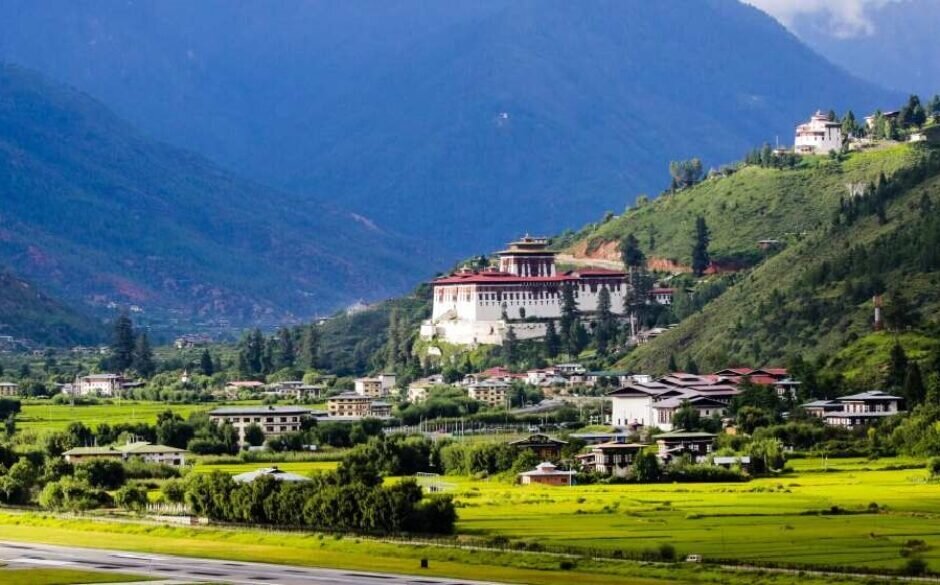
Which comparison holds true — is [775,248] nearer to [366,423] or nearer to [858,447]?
[366,423]

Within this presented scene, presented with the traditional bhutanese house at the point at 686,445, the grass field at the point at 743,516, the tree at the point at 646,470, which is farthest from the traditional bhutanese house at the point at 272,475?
the traditional bhutanese house at the point at 686,445

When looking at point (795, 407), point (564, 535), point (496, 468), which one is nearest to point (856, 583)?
point (564, 535)

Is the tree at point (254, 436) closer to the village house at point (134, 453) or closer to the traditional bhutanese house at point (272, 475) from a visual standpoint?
the village house at point (134, 453)

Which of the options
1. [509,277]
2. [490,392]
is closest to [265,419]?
[490,392]

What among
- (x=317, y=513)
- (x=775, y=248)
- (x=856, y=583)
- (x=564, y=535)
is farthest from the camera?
(x=775, y=248)

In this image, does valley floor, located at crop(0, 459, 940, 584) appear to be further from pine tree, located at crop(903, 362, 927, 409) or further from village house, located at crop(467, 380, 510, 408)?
village house, located at crop(467, 380, 510, 408)

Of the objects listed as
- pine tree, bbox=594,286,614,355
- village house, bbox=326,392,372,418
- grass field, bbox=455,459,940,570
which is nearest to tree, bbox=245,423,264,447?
village house, bbox=326,392,372,418
